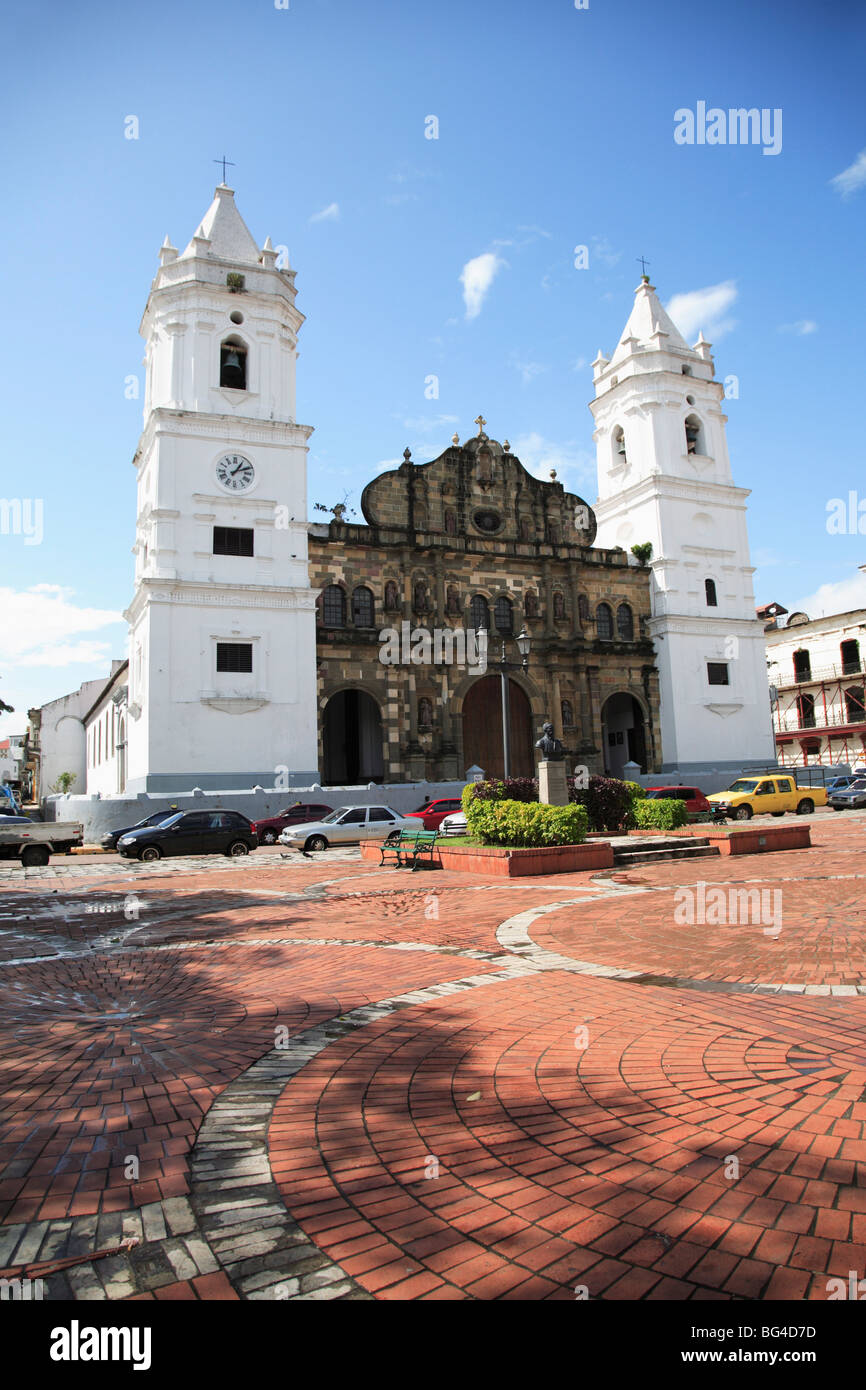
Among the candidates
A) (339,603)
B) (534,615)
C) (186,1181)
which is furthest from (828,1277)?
(534,615)

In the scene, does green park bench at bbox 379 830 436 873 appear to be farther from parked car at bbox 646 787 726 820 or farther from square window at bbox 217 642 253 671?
square window at bbox 217 642 253 671

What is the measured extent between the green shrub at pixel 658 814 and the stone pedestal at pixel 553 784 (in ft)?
12.5

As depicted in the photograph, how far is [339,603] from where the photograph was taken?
33.0m

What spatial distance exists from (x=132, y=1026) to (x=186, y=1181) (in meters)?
2.46

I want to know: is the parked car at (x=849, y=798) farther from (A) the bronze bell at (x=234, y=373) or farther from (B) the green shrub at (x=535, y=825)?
(A) the bronze bell at (x=234, y=373)

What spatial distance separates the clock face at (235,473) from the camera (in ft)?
98.4

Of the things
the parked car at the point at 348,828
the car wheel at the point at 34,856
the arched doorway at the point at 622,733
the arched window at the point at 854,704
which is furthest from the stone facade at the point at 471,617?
the arched window at the point at 854,704

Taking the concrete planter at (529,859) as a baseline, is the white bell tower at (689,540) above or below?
above

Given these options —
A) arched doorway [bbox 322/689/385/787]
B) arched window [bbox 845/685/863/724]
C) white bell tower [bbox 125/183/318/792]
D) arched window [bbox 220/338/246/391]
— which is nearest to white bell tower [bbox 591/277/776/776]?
arched window [bbox 845/685/863/724]

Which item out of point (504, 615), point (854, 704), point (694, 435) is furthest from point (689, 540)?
point (854, 704)

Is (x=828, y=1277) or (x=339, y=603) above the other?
(x=339, y=603)

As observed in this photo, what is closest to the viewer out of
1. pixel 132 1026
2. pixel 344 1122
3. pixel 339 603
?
pixel 344 1122
